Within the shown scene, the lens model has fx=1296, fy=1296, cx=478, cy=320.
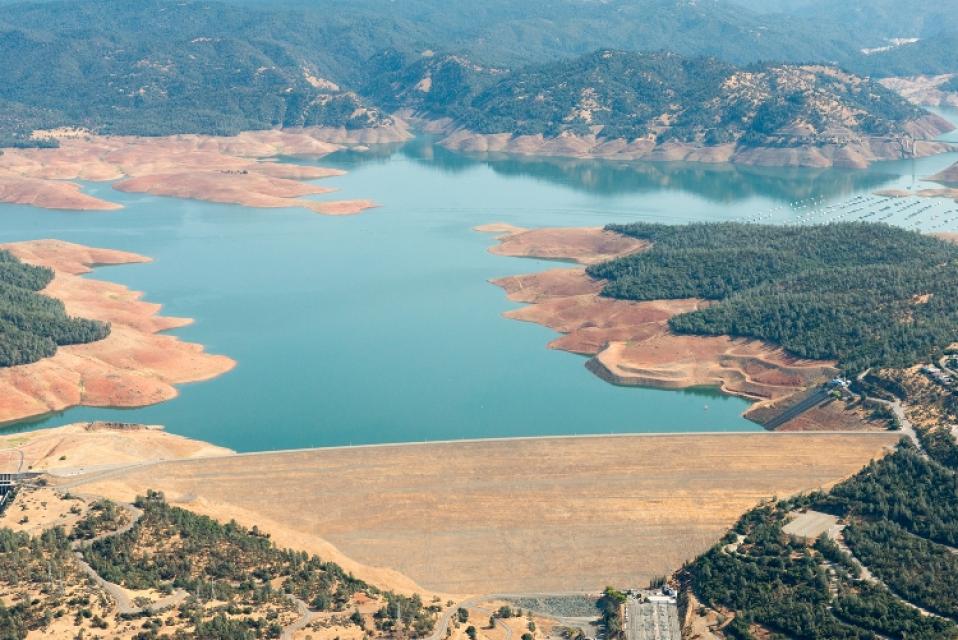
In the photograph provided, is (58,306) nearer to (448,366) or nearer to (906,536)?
(448,366)

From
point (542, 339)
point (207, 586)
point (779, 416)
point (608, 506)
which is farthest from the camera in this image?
point (542, 339)

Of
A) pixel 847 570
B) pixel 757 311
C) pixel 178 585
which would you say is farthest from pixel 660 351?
pixel 178 585

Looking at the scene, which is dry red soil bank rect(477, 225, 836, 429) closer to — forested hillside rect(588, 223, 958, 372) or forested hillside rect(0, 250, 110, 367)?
forested hillside rect(588, 223, 958, 372)

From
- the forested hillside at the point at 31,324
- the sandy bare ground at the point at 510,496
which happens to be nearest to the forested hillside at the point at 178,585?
the sandy bare ground at the point at 510,496

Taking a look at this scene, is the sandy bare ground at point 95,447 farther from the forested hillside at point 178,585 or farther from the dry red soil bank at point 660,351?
the dry red soil bank at point 660,351

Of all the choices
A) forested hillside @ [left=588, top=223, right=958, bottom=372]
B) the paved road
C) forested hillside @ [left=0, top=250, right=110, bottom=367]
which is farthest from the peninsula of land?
the paved road

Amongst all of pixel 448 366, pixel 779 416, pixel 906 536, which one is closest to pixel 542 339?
pixel 448 366
